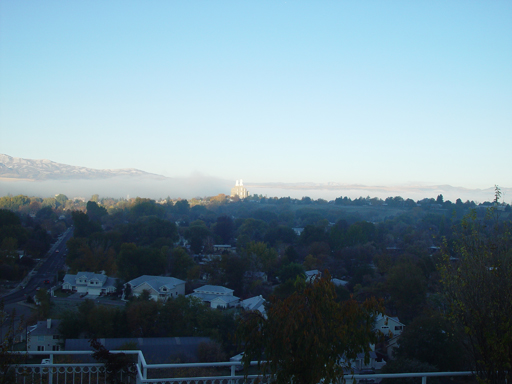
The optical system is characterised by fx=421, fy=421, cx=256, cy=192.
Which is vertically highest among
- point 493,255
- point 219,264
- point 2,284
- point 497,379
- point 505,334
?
point 493,255

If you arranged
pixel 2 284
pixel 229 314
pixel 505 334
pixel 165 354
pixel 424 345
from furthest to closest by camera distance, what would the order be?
pixel 2 284 → pixel 229 314 → pixel 165 354 → pixel 424 345 → pixel 505 334

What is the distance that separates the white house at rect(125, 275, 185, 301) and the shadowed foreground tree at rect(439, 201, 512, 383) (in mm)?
17742

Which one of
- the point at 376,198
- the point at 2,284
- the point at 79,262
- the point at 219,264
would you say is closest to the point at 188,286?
the point at 219,264

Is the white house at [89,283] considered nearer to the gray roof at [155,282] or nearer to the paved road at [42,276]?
the paved road at [42,276]

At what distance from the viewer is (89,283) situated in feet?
77.0

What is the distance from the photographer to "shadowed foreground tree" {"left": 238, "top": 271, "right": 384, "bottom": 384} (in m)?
3.09

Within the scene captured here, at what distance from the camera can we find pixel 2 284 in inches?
909

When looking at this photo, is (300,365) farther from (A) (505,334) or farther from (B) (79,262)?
(B) (79,262)

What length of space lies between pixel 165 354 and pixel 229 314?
10.2ft

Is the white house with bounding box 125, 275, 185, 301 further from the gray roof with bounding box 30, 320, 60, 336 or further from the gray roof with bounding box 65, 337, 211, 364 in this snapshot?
the gray roof with bounding box 65, 337, 211, 364

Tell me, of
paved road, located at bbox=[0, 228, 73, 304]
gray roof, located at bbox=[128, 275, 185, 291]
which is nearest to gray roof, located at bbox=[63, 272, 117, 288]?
paved road, located at bbox=[0, 228, 73, 304]

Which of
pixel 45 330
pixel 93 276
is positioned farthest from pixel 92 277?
pixel 45 330

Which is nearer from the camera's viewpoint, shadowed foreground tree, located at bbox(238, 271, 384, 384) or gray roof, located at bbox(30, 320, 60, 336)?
shadowed foreground tree, located at bbox(238, 271, 384, 384)

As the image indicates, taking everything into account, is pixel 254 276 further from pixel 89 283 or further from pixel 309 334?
pixel 309 334
